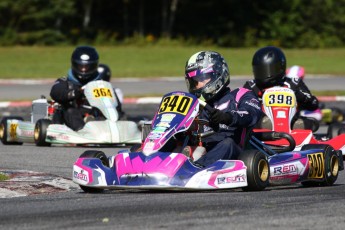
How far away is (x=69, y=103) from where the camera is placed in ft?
Result: 42.8

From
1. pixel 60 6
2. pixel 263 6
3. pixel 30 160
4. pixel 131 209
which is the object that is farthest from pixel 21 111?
pixel 263 6

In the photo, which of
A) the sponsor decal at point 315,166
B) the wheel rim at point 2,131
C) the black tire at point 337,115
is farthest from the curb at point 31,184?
the black tire at point 337,115

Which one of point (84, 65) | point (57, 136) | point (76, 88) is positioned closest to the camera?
point (57, 136)

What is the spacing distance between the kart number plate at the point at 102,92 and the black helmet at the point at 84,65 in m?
0.60

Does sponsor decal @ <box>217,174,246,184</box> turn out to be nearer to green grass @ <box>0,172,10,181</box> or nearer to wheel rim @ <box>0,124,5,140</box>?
green grass @ <box>0,172,10,181</box>

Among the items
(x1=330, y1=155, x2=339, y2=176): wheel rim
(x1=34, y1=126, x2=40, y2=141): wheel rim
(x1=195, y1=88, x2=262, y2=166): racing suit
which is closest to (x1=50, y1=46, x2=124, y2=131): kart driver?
(x1=34, y1=126, x2=40, y2=141): wheel rim

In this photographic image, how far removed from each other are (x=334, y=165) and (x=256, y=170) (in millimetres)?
1206

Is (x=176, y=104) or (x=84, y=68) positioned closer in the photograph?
(x=176, y=104)

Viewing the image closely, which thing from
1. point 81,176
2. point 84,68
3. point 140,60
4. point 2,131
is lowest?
point 140,60

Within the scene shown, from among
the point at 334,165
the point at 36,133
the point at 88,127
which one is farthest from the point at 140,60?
the point at 334,165

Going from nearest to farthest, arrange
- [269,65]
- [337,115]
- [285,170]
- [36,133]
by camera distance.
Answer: [285,170] → [269,65] → [36,133] → [337,115]

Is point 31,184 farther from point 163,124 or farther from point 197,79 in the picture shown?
point 197,79

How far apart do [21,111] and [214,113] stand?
434 inches

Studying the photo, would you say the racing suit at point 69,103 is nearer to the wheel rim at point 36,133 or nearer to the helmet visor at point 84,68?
the helmet visor at point 84,68
